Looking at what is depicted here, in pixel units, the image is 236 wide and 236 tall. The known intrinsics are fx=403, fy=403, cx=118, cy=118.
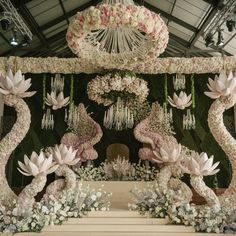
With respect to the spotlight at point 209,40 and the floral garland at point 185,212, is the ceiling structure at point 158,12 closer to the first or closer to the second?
the spotlight at point 209,40

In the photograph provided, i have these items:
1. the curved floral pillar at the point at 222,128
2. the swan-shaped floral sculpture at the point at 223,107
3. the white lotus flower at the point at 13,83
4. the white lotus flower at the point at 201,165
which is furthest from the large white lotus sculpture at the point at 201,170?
the white lotus flower at the point at 13,83

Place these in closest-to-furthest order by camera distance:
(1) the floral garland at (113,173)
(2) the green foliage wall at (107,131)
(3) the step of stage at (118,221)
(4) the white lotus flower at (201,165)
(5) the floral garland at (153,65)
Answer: (4) the white lotus flower at (201,165) → (3) the step of stage at (118,221) → (5) the floral garland at (153,65) → (1) the floral garland at (113,173) → (2) the green foliage wall at (107,131)

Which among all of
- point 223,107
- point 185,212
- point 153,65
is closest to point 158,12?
point 153,65

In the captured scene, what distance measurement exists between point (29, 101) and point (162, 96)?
150 inches

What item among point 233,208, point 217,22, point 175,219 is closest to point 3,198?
point 175,219

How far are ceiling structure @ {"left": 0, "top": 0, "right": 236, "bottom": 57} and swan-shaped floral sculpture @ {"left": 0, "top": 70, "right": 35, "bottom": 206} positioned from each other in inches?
143

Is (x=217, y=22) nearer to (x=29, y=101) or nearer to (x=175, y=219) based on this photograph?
(x=175, y=219)

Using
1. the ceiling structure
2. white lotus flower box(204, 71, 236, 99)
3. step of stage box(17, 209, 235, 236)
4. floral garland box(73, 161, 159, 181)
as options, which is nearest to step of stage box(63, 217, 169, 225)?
step of stage box(17, 209, 235, 236)

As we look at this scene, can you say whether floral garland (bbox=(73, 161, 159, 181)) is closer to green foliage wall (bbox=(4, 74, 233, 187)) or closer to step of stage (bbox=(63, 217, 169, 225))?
green foliage wall (bbox=(4, 74, 233, 187))

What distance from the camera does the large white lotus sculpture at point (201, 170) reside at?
554cm

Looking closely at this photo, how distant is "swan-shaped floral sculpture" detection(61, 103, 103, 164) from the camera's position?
29.8 ft

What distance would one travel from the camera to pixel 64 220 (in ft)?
18.4

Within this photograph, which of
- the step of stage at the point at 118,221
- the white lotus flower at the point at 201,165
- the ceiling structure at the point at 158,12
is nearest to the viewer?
the white lotus flower at the point at 201,165

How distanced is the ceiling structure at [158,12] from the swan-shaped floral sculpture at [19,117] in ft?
11.9
